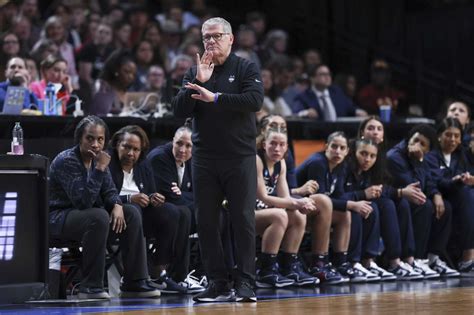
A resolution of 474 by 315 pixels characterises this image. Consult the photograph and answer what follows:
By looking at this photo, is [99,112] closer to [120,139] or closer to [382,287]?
[120,139]

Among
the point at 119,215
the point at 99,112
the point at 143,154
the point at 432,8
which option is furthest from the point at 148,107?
the point at 432,8

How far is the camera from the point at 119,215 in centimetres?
→ 880

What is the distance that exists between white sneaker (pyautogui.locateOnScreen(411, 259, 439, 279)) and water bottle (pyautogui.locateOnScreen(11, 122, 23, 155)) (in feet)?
12.8

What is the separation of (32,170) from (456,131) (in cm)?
477

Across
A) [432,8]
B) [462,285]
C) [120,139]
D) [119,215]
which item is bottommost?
[462,285]

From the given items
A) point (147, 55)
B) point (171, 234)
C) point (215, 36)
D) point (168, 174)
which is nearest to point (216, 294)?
point (171, 234)

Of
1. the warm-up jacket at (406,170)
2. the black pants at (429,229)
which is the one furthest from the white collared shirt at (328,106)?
the black pants at (429,229)

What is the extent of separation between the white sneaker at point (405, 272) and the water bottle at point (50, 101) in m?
3.31

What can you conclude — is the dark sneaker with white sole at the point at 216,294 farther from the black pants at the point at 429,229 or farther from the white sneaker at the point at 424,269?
the black pants at the point at 429,229

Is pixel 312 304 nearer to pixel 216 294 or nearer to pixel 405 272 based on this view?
pixel 216 294

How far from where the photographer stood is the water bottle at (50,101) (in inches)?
404

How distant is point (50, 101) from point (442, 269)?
152 inches

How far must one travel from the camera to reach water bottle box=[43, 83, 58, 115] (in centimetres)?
1027

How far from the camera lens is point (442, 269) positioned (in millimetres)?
11000
